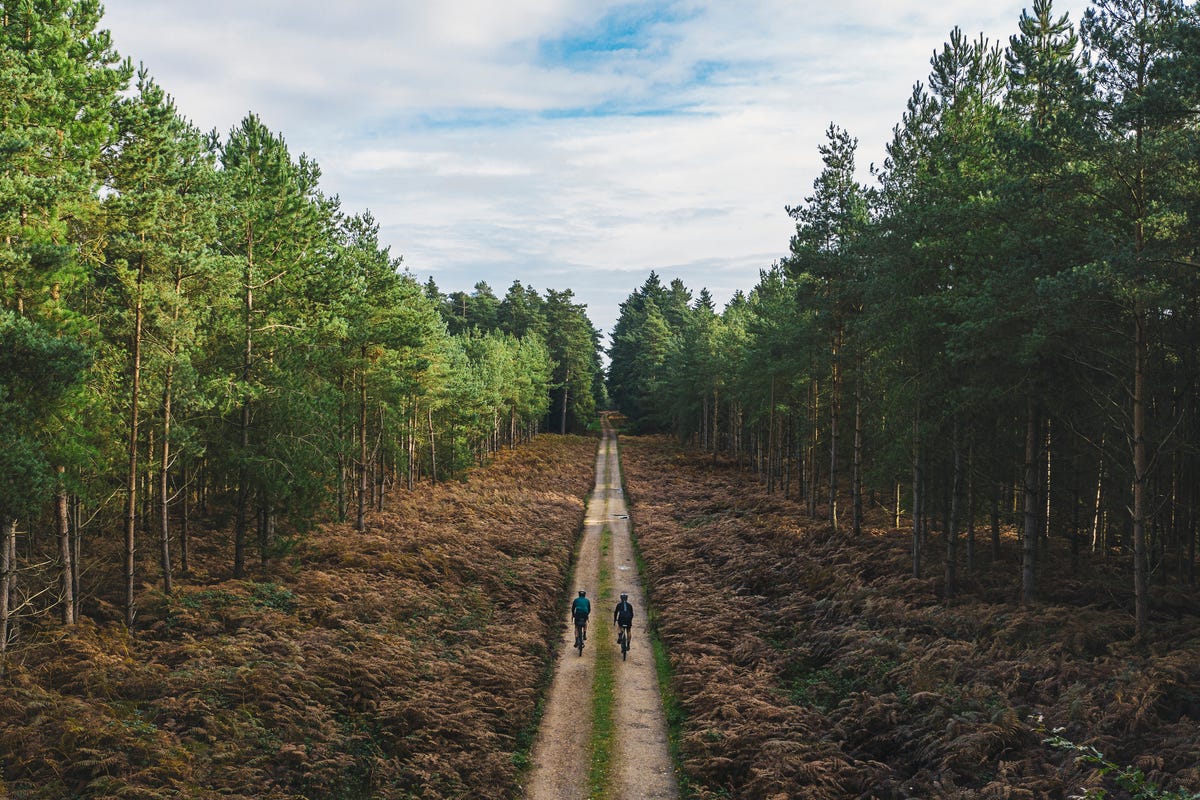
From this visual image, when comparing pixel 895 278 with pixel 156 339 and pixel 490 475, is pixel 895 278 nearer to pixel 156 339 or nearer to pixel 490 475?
pixel 156 339

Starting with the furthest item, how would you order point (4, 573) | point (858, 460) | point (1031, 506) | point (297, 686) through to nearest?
point (858, 460) < point (1031, 506) < point (297, 686) < point (4, 573)

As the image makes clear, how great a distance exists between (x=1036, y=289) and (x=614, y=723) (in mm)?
12280

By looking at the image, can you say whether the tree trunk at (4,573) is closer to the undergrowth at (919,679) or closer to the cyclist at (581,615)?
the cyclist at (581,615)

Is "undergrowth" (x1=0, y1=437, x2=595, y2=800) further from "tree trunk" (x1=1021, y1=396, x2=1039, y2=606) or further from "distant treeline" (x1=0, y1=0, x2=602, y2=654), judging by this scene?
"tree trunk" (x1=1021, y1=396, x2=1039, y2=606)

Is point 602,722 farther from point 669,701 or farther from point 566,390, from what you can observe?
point 566,390

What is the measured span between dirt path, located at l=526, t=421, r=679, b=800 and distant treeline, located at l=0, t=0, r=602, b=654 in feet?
32.5

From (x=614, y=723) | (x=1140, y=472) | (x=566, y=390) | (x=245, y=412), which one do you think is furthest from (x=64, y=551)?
(x=566, y=390)

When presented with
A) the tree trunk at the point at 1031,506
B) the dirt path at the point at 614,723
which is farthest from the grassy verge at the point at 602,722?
the tree trunk at the point at 1031,506

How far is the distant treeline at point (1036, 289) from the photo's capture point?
13.4 m

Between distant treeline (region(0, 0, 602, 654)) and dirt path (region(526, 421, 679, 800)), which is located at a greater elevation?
distant treeline (region(0, 0, 602, 654))

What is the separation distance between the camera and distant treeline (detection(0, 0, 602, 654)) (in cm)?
1288

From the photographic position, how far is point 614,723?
14688 mm

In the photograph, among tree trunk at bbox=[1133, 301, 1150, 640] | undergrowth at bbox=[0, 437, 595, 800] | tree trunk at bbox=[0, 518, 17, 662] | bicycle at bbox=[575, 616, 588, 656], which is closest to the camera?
undergrowth at bbox=[0, 437, 595, 800]

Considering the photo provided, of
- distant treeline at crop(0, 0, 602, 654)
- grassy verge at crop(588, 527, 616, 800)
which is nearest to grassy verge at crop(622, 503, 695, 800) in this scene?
grassy verge at crop(588, 527, 616, 800)
